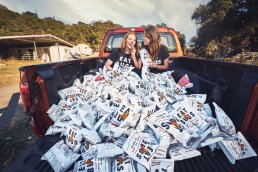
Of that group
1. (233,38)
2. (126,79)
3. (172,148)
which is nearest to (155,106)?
(172,148)

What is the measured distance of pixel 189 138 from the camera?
140cm

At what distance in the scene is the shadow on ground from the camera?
9.38 feet

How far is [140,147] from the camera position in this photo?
1.33 m

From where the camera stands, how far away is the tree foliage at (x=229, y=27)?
22.2 metres

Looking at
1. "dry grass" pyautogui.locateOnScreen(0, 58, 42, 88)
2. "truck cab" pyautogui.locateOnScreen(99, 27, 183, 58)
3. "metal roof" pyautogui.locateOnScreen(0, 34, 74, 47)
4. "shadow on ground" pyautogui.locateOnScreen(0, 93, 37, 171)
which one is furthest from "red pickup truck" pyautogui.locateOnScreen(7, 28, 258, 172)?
"metal roof" pyautogui.locateOnScreen(0, 34, 74, 47)

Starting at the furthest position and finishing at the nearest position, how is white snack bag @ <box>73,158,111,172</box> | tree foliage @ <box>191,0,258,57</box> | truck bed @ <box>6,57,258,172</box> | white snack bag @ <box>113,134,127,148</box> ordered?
tree foliage @ <box>191,0,258,57</box>
white snack bag @ <box>113,134,127,148</box>
truck bed @ <box>6,57,258,172</box>
white snack bag @ <box>73,158,111,172</box>

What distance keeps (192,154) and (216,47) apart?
89.9 ft

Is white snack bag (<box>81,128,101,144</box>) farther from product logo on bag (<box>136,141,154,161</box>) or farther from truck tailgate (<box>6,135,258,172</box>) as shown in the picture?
product logo on bag (<box>136,141,154,161</box>)

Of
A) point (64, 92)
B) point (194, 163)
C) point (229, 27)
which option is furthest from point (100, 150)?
point (229, 27)

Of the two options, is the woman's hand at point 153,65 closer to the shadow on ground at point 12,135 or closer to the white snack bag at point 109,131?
the white snack bag at point 109,131

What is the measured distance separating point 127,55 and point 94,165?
262cm

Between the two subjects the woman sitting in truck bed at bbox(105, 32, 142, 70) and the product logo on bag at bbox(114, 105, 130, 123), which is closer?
the product logo on bag at bbox(114, 105, 130, 123)

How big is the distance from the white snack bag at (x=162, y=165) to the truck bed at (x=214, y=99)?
0.25 ft

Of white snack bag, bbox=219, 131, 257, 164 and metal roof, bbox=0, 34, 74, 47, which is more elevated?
metal roof, bbox=0, 34, 74, 47
